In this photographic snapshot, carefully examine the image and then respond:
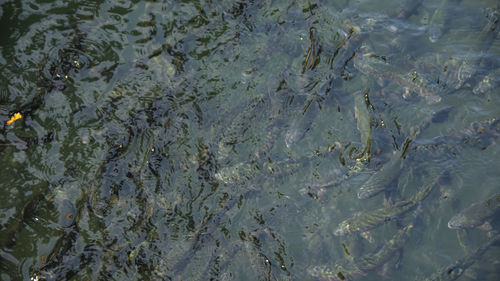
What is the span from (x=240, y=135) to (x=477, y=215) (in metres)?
3.45

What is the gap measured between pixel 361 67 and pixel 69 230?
4.98 meters

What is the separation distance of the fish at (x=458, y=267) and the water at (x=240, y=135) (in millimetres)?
67

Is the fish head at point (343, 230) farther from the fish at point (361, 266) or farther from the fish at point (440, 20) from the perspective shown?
the fish at point (440, 20)

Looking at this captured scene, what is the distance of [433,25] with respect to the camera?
6113mm

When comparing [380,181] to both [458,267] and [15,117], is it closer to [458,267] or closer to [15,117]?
[458,267]

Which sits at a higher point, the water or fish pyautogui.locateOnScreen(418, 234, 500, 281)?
the water

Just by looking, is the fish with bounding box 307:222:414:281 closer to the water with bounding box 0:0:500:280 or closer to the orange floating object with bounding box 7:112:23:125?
the water with bounding box 0:0:500:280

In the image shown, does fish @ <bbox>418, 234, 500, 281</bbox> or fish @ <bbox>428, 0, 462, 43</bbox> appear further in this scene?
fish @ <bbox>428, 0, 462, 43</bbox>

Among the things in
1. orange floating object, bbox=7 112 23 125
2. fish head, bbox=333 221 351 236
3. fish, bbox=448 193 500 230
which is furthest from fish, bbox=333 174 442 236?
orange floating object, bbox=7 112 23 125

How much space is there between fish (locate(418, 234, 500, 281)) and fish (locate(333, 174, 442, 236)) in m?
0.85

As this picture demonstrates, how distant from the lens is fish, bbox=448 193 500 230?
15.4 feet

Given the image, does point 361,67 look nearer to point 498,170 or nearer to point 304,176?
point 304,176

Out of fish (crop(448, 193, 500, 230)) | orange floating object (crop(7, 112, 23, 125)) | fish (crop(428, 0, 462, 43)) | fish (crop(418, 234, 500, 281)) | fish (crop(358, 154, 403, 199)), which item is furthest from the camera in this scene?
fish (crop(428, 0, 462, 43))

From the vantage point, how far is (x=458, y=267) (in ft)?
14.8
